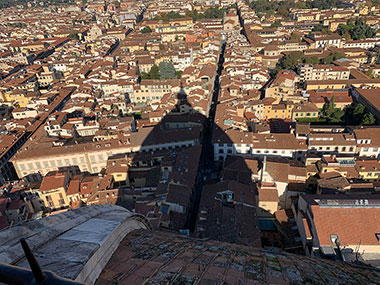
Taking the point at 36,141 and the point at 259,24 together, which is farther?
the point at 259,24

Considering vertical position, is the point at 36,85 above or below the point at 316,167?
above

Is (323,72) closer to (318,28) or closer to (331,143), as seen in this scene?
(331,143)

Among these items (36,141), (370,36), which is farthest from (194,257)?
(370,36)

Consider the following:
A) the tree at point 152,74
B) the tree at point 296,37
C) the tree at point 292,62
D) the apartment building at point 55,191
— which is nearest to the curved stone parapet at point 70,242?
the apartment building at point 55,191

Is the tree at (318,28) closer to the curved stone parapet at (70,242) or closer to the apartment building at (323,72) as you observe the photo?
the apartment building at (323,72)

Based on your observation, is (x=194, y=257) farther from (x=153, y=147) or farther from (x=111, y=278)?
(x=153, y=147)

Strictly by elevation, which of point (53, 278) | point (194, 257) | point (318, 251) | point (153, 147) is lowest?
point (318, 251)

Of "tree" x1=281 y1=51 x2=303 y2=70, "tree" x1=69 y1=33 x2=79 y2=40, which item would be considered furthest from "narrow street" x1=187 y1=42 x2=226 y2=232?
"tree" x1=69 y1=33 x2=79 y2=40
